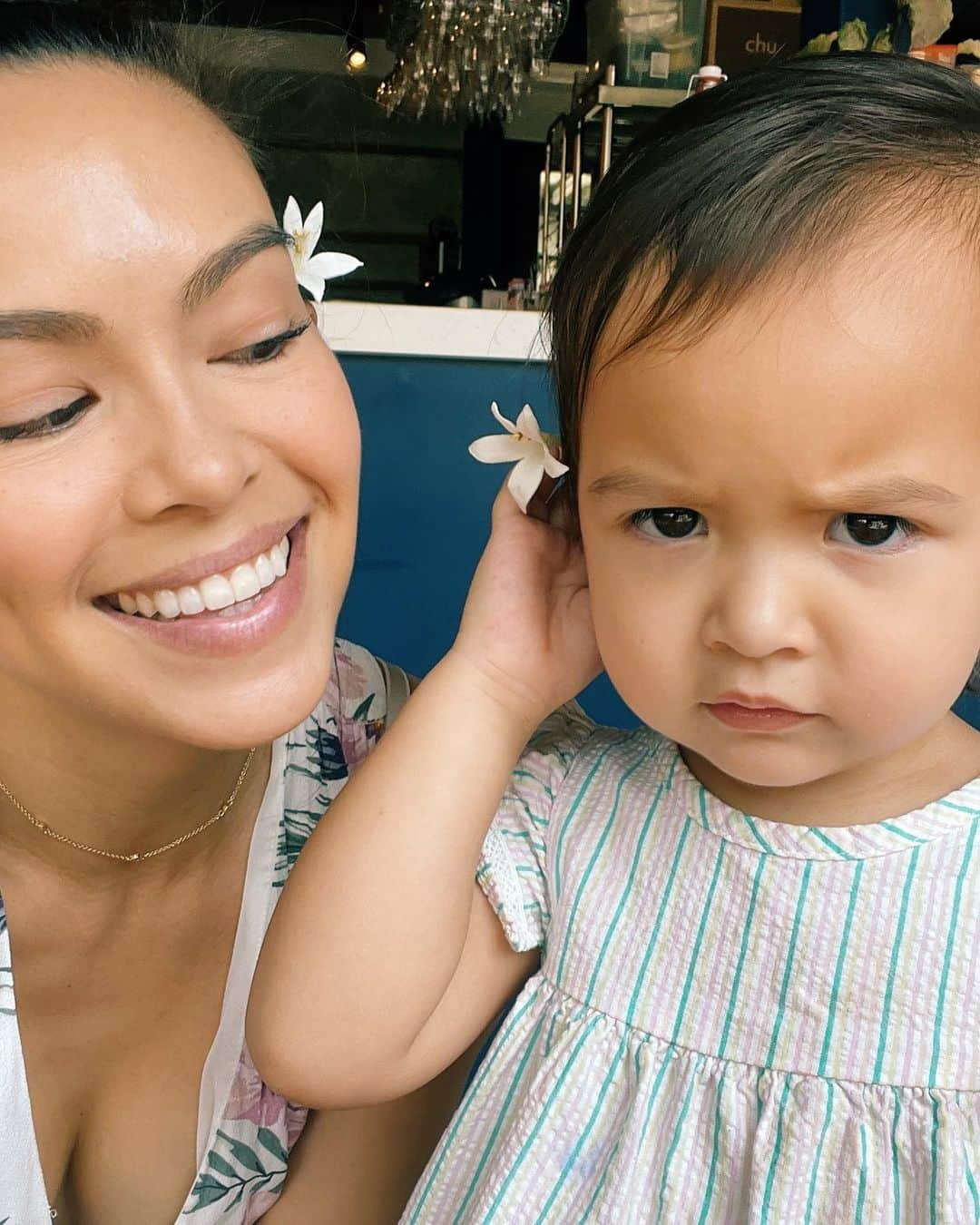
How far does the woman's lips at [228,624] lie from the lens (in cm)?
91

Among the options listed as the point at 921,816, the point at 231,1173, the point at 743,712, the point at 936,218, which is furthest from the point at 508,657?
the point at 231,1173

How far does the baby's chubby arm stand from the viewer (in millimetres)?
885

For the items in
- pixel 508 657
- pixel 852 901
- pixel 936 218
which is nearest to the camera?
pixel 936 218

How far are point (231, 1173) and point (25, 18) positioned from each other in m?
1.02

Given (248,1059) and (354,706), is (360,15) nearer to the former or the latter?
(354,706)

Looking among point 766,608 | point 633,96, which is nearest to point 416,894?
point 766,608

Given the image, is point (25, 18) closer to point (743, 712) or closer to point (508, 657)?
point (508, 657)

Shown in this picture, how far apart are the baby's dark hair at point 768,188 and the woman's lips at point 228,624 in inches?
11.5

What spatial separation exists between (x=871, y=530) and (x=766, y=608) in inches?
3.4

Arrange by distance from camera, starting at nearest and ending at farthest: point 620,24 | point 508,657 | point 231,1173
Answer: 1. point 508,657
2. point 231,1173
3. point 620,24

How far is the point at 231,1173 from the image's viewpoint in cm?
111

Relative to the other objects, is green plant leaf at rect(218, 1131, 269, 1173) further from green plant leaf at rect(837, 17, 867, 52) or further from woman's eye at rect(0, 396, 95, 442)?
green plant leaf at rect(837, 17, 867, 52)

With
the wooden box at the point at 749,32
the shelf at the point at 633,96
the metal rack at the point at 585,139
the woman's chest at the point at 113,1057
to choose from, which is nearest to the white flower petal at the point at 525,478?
the woman's chest at the point at 113,1057

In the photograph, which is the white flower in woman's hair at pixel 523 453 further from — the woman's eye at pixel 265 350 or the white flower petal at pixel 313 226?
the white flower petal at pixel 313 226
